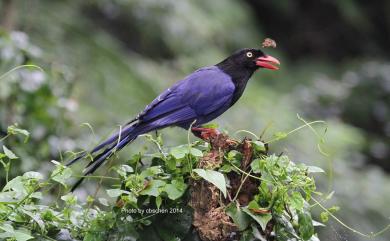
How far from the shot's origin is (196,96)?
14.2 ft

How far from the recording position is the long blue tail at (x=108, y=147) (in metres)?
2.96

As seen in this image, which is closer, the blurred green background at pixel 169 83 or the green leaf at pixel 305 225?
the green leaf at pixel 305 225

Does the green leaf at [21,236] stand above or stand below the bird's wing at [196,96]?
below

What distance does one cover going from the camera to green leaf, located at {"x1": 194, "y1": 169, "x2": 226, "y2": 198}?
2.26 metres

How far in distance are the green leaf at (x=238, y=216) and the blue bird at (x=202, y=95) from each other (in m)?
1.47

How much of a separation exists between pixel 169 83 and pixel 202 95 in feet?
8.90

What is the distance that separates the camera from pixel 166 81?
7027 mm

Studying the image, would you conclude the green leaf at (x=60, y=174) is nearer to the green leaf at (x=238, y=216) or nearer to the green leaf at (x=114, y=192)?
the green leaf at (x=114, y=192)

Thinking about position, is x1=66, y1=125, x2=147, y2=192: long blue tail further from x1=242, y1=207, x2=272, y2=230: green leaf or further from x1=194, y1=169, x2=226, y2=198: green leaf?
x1=242, y1=207, x2=272, y2=230: green leaf

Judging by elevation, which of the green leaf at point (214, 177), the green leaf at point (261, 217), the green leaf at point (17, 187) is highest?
the green leaf at point (214, 177)

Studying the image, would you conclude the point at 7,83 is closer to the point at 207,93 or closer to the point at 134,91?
the point at 207,93

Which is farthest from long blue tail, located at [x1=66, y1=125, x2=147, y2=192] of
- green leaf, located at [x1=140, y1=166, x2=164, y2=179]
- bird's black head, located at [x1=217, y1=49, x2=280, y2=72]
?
bird's black head, located at [x1=217, y1=49, x2=280, y2=72]

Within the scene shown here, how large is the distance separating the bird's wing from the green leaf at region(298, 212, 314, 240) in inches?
69.0

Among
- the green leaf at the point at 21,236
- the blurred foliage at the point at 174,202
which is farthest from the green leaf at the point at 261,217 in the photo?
the green leaf at the point at 21,236
